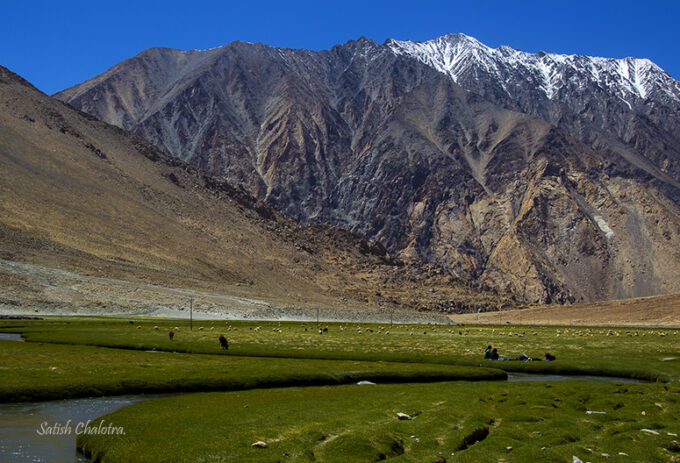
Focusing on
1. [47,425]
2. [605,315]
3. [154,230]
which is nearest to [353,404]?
[47,425]

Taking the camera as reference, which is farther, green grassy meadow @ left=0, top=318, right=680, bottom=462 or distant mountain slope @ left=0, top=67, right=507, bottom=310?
distant mountain slope @ left=0, top=67, right=507, bottom=310

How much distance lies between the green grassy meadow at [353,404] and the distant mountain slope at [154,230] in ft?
227

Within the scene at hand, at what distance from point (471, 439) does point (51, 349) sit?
31.3m

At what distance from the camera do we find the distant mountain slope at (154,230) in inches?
4802

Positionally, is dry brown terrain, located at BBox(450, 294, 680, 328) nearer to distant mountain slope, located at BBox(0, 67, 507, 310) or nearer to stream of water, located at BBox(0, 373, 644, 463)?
distant mountain slope, located at BBox(0, 67, 507, 310)

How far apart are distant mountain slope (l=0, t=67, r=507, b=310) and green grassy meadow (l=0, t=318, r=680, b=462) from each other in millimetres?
69284

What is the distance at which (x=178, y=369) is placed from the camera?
32.2 metres

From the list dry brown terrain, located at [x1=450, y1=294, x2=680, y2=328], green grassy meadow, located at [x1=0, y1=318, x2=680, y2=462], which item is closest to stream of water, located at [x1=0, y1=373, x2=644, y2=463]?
green grassy meadow, located at [x1=0, y1=318, x2=680, y2=462]

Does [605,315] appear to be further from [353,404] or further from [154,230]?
[353,404]

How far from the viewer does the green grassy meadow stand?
17.7 m

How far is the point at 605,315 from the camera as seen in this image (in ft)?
398

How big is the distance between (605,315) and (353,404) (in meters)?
110

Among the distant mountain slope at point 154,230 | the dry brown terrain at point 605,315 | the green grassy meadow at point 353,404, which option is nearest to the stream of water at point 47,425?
the green grassy meadow at point 353,404

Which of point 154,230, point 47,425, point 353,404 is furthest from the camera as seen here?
point 154,230
